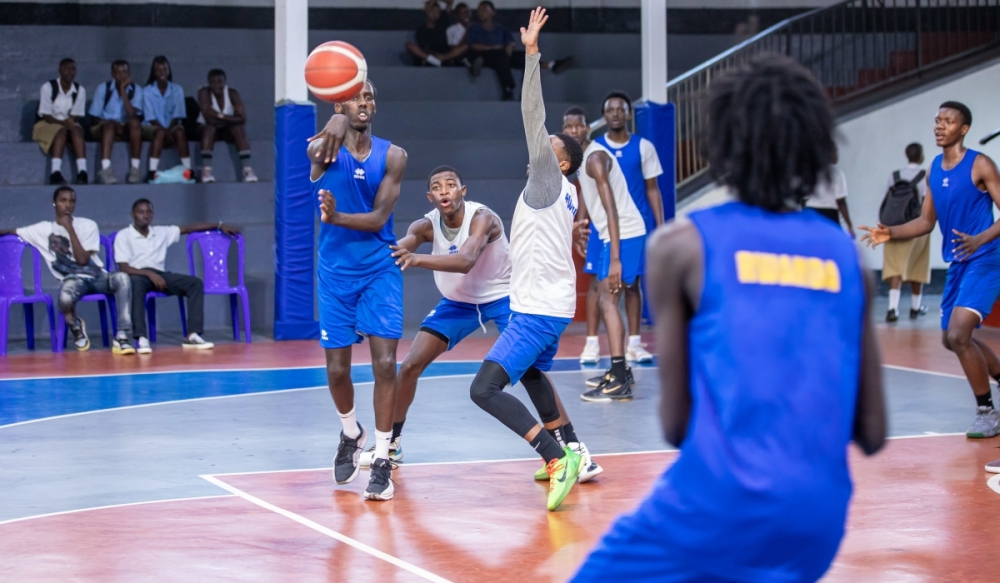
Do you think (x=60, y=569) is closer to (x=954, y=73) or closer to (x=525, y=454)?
(x=525, y=454)

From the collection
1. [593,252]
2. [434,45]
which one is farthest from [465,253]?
[434,45]

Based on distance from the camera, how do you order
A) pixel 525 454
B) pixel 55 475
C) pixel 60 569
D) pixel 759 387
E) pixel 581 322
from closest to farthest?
pixel 759 387, pixel 60 569, pixel 55 475, pixel 525 454, pixel 581 322

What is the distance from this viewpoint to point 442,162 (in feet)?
53.7

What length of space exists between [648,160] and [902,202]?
502 centimetres

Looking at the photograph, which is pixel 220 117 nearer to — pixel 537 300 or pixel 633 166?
pixel 633 166

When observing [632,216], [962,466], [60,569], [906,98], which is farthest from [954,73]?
[60,569]

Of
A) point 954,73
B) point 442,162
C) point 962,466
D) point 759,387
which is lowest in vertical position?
point 962,466

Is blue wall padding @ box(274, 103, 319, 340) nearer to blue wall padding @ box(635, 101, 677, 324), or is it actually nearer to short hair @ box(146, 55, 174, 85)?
short hair @ box(146, 55, 174, 85)

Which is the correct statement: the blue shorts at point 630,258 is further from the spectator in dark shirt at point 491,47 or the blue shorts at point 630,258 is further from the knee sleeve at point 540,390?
the spectator in dark shirt at point 491,47

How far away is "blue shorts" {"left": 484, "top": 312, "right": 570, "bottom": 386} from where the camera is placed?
559 cm

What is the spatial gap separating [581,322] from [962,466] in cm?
758

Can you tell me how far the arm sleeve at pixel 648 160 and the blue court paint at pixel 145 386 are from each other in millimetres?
1715

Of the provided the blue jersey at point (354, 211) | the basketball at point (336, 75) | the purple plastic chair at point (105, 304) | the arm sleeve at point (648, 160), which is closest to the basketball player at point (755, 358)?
the basketball at point (336, 75)

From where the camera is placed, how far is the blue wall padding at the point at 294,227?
39.9ft
